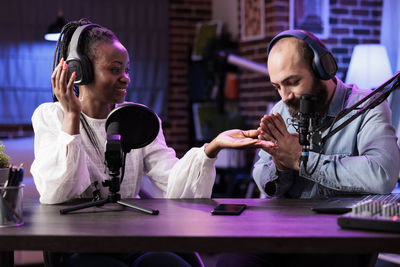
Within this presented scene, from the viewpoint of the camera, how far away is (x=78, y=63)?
5.63ft

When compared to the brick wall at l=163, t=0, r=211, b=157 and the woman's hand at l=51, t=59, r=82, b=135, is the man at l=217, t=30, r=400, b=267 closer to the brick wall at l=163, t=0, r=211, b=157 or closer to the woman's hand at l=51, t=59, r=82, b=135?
the woman's hand at l=51, t=59, r=82, b=135

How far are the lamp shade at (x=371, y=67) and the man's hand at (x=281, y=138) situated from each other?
7.53 feet

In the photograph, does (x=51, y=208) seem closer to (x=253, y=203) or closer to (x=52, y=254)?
(x=52, y=254)

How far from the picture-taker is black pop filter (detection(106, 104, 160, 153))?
1.45 metres

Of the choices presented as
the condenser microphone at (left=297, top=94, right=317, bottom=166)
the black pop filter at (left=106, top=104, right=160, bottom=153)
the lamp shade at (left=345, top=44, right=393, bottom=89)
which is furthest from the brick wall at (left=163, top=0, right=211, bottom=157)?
the condenser microphone at (left=297, top=94, right=317, bottom=166)

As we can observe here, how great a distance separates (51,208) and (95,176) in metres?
0.24

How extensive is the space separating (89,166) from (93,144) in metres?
0.08

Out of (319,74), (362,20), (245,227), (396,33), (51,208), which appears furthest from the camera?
(362,20)

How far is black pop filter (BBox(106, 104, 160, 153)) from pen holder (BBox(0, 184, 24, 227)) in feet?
0.91

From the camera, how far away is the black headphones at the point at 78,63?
1.72 metres

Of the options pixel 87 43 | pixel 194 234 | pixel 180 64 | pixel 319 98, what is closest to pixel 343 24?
pixel 180 64

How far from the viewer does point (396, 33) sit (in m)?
4.30

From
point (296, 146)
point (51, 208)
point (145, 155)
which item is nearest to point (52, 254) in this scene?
point (51, 208)

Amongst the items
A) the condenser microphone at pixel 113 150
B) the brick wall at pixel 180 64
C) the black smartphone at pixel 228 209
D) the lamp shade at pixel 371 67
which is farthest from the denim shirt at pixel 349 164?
the brick wall at pixel 180 64
